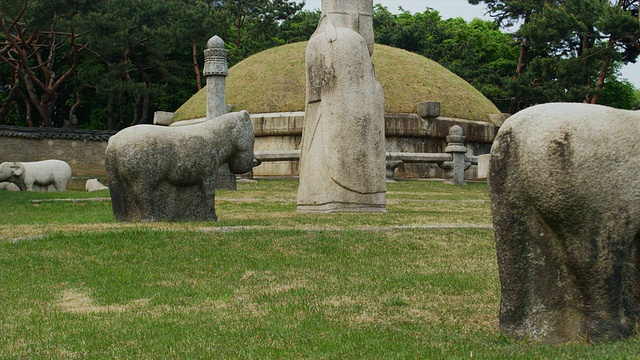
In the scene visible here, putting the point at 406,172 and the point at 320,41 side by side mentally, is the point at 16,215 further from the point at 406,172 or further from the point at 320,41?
the point at 406,172

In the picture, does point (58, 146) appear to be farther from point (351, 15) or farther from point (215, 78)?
point (351, 15)

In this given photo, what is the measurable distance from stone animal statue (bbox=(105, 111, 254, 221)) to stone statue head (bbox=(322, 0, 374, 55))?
265cm

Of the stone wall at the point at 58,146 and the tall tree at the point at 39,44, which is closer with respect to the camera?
the stone wall at the point at 58,146

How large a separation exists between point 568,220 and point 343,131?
7.28 metres

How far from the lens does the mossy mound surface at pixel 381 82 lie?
26703 mm

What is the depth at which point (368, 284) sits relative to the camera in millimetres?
5797

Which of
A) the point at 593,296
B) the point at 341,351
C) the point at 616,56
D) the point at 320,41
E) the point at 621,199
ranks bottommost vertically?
the point at 341,351

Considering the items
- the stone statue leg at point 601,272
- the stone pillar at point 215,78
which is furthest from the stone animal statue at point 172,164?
the stone pillar at point 215,78

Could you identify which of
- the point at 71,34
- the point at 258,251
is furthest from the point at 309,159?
the point at 71,34

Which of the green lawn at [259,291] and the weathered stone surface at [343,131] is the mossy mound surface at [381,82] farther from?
the green lawn at [259,291]

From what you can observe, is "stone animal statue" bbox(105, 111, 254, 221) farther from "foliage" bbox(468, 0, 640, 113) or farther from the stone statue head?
"foliage" bbox(468, 0, 640, 113)

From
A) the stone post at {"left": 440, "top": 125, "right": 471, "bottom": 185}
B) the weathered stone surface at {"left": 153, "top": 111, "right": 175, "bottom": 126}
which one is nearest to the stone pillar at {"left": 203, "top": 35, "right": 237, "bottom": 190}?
the stone post at {"left": 440, "top": 125, "right": 471, "bottom": 185}

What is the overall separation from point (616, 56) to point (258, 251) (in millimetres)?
24913

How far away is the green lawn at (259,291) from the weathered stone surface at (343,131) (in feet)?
3.83
